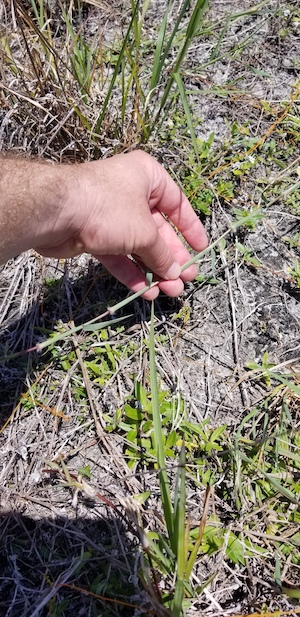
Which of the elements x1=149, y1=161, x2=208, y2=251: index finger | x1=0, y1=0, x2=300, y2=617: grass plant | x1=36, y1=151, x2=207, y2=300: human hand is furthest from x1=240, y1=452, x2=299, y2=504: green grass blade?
x1=149, y1=161, x2=208, y2=251: index finger

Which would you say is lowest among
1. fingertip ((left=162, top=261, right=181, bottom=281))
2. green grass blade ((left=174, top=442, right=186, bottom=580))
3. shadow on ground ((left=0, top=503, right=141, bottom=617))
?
shadow on ground ((left=0, top=503, right=141, bottom=617))

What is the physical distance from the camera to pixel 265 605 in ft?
3.79

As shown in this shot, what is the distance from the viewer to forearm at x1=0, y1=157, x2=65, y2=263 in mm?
1228

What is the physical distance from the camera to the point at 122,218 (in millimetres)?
1340

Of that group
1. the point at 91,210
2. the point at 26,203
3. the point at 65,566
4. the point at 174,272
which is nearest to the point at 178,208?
the point at 174,272

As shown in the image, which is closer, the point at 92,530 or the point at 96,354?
the point at 92,530

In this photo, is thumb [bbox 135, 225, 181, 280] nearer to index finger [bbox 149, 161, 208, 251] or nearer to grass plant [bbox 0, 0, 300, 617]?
grass plant [bbox 0, 0, 300, 617]

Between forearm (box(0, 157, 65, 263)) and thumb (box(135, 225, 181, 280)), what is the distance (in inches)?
10.7

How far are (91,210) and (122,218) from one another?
9 centimetres

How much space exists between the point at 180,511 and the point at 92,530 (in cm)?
54

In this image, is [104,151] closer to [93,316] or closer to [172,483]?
[93,316]

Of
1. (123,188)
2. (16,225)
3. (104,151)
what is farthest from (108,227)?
(104,151)

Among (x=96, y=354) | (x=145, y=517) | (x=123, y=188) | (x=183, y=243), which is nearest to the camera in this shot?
(x=145, y=517)

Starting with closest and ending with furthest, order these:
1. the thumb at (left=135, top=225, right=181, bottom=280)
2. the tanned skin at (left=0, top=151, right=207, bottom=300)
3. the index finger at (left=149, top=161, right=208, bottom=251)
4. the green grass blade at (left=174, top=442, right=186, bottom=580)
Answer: the green grass blade at (left=174, top=442, right=186, bottom=580), the tanned skin at (left=0, top=151, right=207, bottom=300), the thumb at (left=135, top=225, right=181, bottom=280), the index finger at (left=149, top=161, right=208, bottom=251)
